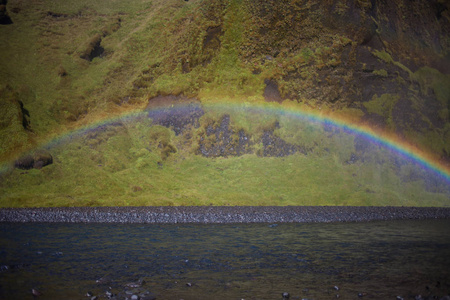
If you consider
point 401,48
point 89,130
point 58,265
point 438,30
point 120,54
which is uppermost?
point 438,30

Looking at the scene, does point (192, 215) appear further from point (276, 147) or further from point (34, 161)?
point (34, 161)

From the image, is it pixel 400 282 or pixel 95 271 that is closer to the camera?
pixel 400 282

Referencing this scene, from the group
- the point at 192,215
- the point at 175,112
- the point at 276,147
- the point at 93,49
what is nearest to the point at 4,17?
the point at 93,49

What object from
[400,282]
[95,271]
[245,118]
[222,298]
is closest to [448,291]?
[400,282]

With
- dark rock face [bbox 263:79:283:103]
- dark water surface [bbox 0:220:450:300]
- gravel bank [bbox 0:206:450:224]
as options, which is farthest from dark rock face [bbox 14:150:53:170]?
dark rock face [bbox 263:79:283:103]

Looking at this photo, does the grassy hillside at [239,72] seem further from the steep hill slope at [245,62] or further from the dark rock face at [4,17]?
the dark rock face at [4,17]

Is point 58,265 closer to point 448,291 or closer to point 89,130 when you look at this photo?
point 448,291
